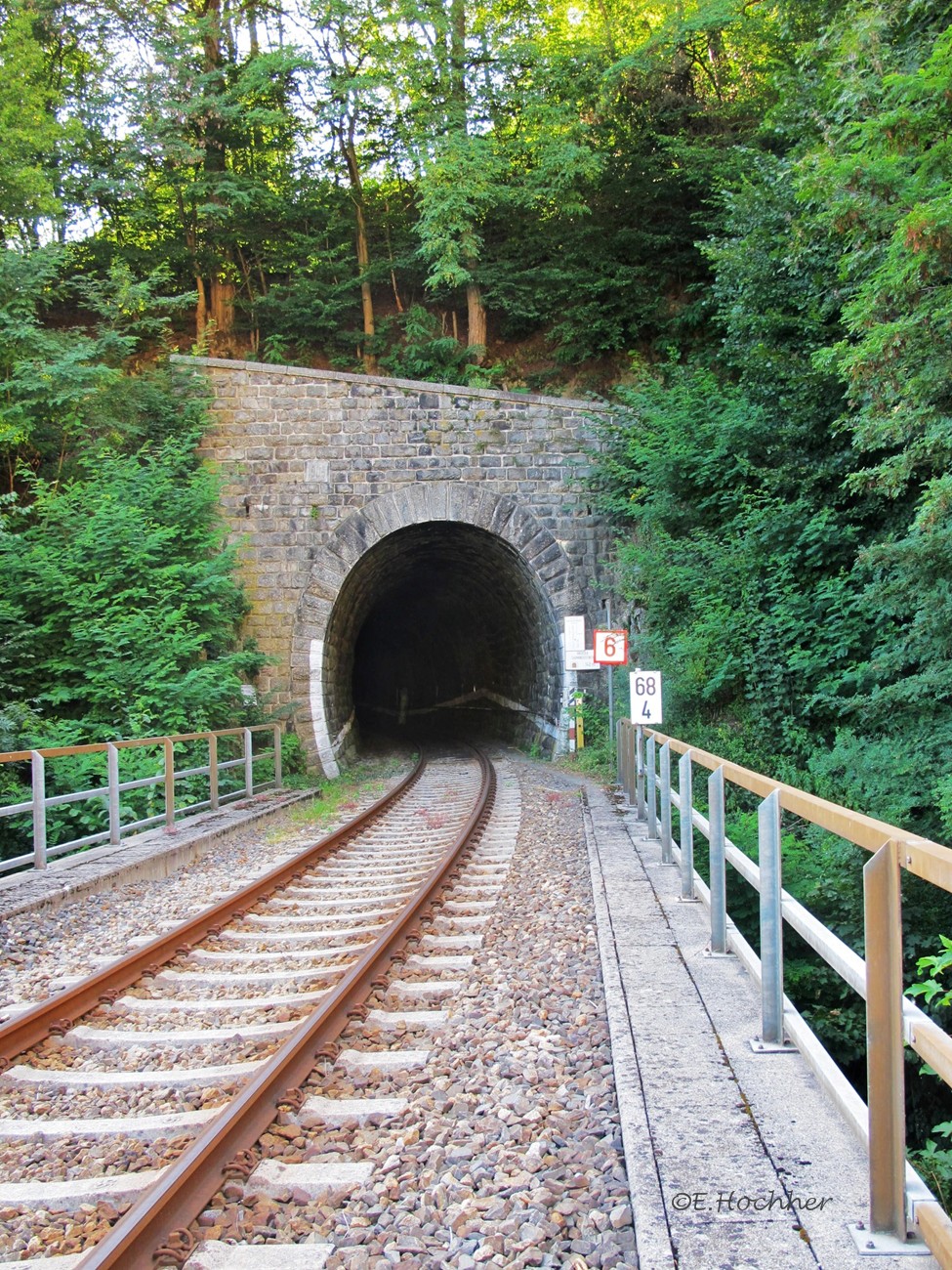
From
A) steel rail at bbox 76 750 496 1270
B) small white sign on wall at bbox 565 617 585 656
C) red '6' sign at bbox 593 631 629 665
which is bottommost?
steel rail at bbox 76 750 496 1270

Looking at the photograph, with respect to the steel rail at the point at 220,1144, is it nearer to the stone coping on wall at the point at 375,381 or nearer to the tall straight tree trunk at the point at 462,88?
the stone coping on wall at the point at 375,381

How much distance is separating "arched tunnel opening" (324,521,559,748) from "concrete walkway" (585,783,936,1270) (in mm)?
12816

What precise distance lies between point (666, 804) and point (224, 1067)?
3.89 metres

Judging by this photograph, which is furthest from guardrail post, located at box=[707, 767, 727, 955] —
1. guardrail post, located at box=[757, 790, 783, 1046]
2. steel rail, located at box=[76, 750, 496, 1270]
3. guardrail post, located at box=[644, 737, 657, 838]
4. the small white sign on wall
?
the small white sign on wall

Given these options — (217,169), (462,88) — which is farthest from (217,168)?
(462,88)

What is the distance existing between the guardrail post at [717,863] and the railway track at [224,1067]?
1320 millimetres

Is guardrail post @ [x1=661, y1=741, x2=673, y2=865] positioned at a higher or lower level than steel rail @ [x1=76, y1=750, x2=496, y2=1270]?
higher

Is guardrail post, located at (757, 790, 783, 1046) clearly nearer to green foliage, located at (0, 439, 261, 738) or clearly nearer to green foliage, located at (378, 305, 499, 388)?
green foliage, located at (0, 439, 261, 738)

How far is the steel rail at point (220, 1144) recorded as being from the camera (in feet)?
8.45

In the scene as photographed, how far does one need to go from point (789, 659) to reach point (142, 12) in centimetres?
1891

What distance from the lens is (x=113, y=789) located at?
28.0 ft

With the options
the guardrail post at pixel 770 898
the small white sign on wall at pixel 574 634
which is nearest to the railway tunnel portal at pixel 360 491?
the small white sign on wall at pixel 574 634

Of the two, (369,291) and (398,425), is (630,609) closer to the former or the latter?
(398,425)

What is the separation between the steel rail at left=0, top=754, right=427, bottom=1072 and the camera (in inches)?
172
